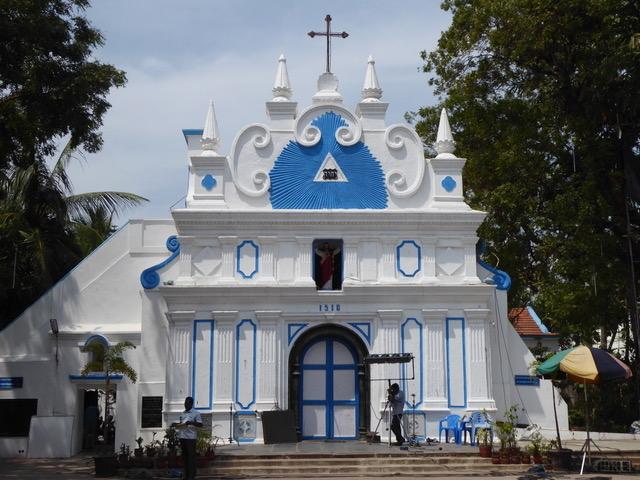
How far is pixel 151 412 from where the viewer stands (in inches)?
887

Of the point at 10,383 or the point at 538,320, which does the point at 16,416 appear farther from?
the point at 538,320

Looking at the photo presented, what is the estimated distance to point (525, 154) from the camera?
91.8 ft

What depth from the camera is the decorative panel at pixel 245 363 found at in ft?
73.0

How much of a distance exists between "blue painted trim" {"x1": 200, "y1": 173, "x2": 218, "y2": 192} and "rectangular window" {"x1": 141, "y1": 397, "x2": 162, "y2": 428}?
584cm

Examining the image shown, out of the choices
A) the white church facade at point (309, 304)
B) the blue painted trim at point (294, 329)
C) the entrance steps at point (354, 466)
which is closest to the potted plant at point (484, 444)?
the entrance steps at point (354, 466)

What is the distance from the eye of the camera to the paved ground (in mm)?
17859

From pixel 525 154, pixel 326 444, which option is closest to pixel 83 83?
pixel 326 444

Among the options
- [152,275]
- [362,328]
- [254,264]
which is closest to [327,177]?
[254,264]

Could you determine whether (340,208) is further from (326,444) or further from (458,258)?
(326,444)

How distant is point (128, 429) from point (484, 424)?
942 cm

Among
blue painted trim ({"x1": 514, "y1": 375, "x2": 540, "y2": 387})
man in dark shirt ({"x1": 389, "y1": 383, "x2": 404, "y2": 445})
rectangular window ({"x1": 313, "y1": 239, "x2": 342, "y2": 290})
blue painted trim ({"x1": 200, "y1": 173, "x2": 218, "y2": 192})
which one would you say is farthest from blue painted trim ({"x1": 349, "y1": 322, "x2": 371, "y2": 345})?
blue painted trim ({"x1": 200, "y1": 173, "x2": 218, "y2": 192})

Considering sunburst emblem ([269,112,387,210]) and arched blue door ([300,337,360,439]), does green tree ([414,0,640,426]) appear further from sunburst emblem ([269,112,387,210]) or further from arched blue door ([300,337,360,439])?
arched blue door ([300,337,360,439])

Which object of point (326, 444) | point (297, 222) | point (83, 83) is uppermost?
point (83, 83)

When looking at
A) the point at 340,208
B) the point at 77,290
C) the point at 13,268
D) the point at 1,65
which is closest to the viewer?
the point at 1,65
